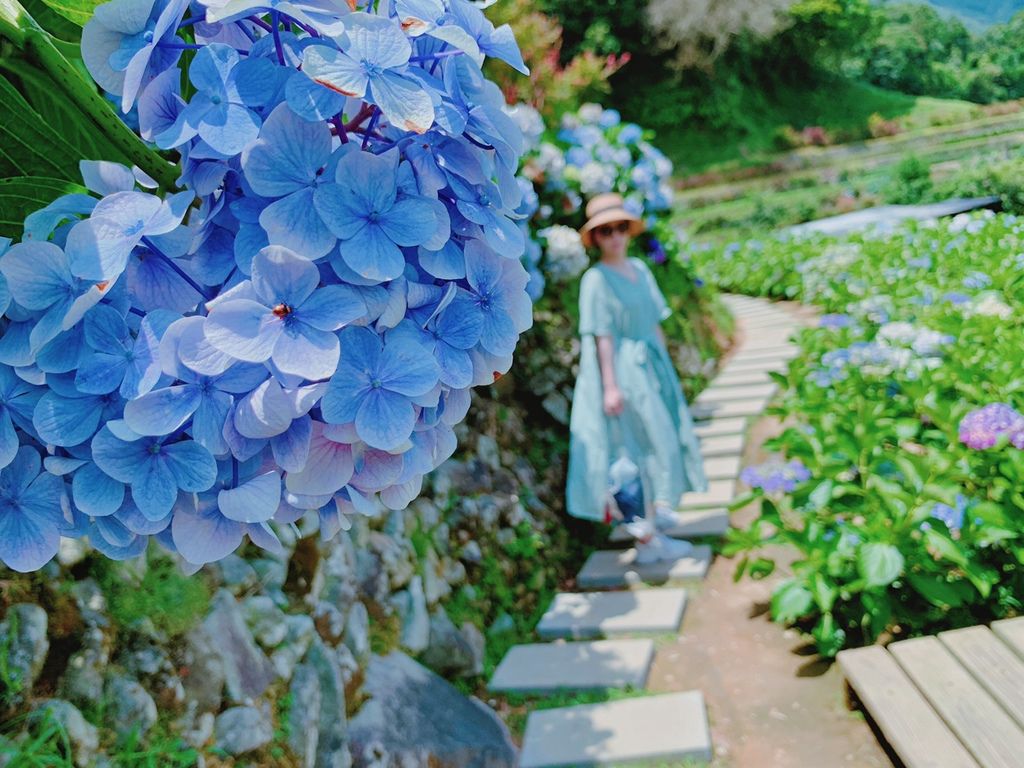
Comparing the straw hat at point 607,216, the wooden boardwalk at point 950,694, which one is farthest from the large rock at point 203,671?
the straw hat at point 607,216

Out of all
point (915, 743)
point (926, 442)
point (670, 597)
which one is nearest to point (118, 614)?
point (915, 743)

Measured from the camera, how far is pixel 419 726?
2.41 m

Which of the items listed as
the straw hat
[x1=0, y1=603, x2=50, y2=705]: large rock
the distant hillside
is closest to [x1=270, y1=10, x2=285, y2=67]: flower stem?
[x1=0, y1=603, x2=50, y2=705]: large rock

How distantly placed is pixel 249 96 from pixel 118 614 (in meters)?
1.56

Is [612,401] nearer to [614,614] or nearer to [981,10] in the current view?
[614,614]

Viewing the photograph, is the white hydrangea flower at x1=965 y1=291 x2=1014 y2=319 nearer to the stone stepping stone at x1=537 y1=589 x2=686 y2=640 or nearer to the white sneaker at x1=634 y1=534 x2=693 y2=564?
the white sneaker at x1=634 y1=534 x2=693 y2=564

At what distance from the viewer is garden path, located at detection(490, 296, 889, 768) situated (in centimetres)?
259

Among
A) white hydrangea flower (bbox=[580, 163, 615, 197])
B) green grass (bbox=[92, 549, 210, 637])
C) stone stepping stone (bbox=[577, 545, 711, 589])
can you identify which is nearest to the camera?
green grass (bbox=[92, 549, 210, 637])

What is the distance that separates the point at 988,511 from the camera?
2531 millimetres

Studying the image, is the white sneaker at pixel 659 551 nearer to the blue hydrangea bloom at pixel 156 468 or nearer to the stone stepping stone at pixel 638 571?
the stone stepping stone at pixel 638 571

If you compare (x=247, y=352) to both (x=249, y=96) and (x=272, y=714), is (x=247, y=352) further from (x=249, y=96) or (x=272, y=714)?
(x=272, y=714)

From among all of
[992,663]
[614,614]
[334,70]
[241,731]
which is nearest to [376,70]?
[334,70]

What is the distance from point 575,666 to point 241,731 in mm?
1459

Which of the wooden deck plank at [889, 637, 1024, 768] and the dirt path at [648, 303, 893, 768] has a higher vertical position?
the wooden deck plank at [889, 637, 1024, 768]
